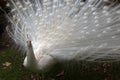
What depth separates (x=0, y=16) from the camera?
632 cm

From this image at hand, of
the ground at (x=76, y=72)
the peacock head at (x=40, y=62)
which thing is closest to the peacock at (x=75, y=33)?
the peacock head at (x=40, y=62)

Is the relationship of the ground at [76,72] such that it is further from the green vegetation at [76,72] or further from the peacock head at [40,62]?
the peacock head at [40,62]

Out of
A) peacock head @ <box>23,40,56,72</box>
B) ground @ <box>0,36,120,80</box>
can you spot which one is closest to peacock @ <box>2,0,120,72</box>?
peacock head @ <box>23,40,56,72</box>

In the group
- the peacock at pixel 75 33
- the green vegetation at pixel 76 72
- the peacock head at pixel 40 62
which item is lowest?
the green vegetation at pixel 76 72

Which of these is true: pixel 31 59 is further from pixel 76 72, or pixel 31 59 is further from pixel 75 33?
pixel 76 72

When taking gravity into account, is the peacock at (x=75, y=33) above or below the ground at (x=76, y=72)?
above

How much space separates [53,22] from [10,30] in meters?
0.92

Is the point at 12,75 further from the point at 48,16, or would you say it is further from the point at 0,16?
the point at 0,16

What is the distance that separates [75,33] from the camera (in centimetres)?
368

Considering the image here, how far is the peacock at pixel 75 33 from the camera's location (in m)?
3.58

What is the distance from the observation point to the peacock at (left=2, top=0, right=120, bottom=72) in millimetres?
3584

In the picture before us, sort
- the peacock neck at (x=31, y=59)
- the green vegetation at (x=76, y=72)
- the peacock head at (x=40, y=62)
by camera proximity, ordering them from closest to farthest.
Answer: the peacock neck at (x=31, y=59)
the peacock head at (x=40, y=62)
the green vegetation at (x=76, y=72)

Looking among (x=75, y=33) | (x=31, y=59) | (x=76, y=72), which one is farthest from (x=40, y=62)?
(x=76, y=72)

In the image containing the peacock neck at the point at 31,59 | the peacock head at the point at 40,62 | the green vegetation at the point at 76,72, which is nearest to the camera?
the peacock neck at the point at 31,59
